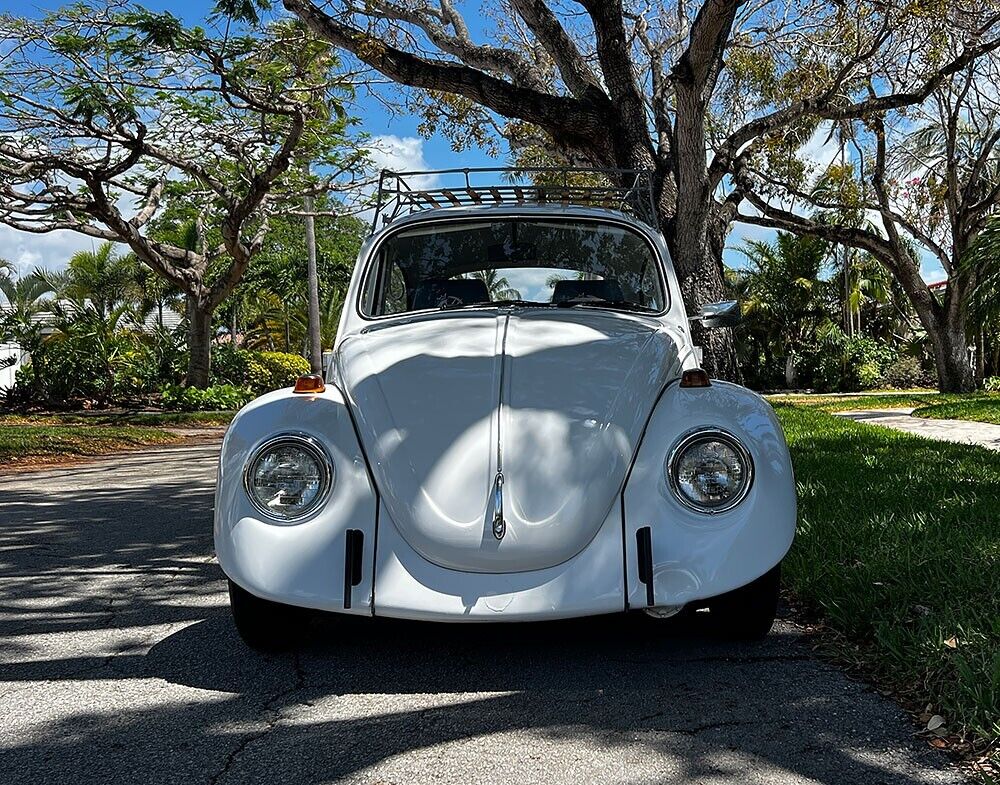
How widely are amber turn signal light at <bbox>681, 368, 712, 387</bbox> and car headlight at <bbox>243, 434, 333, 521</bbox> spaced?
1353 mm

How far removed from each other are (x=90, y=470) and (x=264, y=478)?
8.75 metres

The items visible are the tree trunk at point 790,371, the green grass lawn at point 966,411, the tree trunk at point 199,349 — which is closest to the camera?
the green grass lawn at point 966,411

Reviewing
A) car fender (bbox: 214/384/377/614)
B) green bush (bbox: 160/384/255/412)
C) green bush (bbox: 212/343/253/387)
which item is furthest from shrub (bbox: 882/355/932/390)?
car fender (bbox: 214/384/377/614)

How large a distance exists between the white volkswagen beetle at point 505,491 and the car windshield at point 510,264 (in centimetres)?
105

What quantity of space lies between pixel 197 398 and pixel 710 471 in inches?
739

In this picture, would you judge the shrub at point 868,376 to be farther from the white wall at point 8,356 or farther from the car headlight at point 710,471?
the car headlight at point 710,471

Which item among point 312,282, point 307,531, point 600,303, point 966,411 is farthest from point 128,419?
point 307,531

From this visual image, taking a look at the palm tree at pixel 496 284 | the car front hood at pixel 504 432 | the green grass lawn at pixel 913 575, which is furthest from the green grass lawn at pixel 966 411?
the car front hood at pixel 504 432

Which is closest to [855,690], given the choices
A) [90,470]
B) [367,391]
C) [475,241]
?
[367,391]

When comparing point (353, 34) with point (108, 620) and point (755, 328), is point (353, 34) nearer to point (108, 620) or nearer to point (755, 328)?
point (108, 620)

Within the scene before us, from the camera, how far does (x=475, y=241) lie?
494 centimetres

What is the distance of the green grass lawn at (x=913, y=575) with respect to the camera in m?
2.81

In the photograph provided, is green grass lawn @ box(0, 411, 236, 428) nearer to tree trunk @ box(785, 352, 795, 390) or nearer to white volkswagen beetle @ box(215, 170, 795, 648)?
white volkswagen beetle @ box(215, 170, 795, 648)

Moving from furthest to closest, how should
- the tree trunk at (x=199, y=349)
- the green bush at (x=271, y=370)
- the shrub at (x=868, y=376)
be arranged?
the shrub at (x=868, y=376), the green bush at (x=271, y=370), the tree trunk at (x=199, y=349)
